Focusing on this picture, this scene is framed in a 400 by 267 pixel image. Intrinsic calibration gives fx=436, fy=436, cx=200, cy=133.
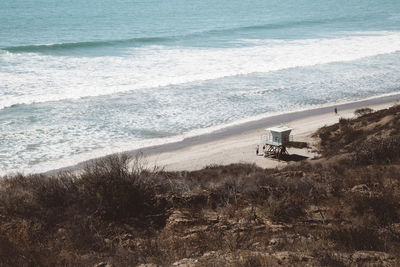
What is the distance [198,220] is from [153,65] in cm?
3596

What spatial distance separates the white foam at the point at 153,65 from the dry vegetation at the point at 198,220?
2218cm

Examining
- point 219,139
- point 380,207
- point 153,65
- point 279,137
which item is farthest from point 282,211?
point 153,65

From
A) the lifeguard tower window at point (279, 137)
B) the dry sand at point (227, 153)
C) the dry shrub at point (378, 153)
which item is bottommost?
the dry sand at point (227, 153)

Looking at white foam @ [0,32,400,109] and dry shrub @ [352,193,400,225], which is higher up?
white foam @ [0,32,400,109]

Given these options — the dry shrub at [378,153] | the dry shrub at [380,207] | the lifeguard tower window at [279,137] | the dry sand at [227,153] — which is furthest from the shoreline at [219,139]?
the dry shrub at [380,207]

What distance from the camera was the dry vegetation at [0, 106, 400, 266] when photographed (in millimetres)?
5984

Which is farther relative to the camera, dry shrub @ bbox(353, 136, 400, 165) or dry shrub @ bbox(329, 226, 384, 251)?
dry shrub @ bbox(353, 136, 400, 165)

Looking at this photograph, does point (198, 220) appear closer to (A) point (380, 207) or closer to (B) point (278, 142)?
(A) point (380, 207)

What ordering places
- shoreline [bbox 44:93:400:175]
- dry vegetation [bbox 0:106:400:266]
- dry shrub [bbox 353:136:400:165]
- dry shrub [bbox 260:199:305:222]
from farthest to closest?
shoreline [bbox 44:93:400:175]
dry shrub [bbox 353:136:400:165]
dry shrub [bbox 260:199:305:222]
dry vegetation [bbox 0:106:400:266]

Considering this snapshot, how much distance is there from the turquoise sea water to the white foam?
10cm

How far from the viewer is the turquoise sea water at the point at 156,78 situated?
75.6 feet

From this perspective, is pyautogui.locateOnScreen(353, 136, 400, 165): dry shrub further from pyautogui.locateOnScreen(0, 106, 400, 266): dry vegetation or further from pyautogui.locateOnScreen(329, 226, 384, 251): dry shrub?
pyautogui.locateOnScreen(329, 226, 384, 251): dry shrub

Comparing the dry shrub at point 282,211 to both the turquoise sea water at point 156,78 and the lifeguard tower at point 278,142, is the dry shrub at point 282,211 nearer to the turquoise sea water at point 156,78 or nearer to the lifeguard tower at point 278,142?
the lifeguard tower at point 278,142

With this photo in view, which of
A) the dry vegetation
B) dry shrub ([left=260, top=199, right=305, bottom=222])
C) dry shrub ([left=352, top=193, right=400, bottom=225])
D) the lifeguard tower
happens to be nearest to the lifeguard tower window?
the lifeguard tower
